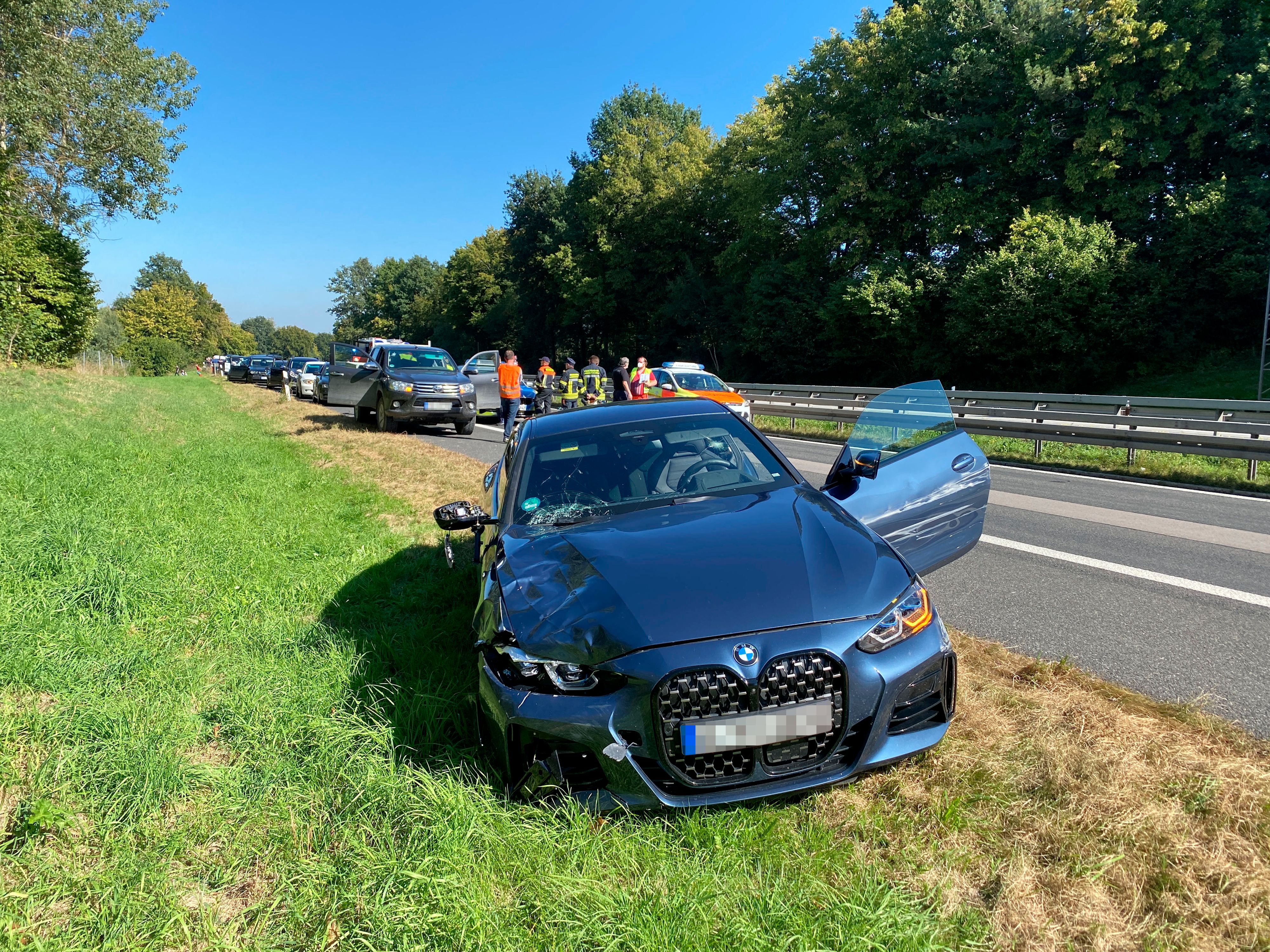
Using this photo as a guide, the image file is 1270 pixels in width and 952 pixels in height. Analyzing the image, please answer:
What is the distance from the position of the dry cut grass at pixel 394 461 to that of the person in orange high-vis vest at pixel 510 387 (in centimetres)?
141

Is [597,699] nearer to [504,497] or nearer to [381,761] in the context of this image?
[381,761]

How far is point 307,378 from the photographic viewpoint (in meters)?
33.1

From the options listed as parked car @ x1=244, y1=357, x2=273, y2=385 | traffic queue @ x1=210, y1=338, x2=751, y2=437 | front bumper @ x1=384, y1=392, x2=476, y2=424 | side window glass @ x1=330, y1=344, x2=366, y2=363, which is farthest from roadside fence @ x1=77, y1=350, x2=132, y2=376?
front bumper @ x1=384, y1=392, x2=476, y2=424

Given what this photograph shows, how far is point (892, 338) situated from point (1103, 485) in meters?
23.3

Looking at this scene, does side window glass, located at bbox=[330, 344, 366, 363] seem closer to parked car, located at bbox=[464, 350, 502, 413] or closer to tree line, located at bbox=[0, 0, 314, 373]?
parked car, located at bbox=[464, 350, 502, 413]

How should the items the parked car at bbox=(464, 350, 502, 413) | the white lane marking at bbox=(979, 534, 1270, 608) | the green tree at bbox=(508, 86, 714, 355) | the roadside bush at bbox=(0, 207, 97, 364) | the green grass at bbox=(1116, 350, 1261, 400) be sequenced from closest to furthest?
1. the white lane marking at bbox=(979, 534, 1270, 608)
2. the parked car at bbox=(464, 350, 502, 413)
3. the green grass at bbox=(1116, 350, 1261, 400)
4. the roadside bush at bbox=(0, 207, 97, 364)
5. the green tree at bbox=(508, 86, 714, 355)

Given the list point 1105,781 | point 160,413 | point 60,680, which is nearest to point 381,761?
point 60,680

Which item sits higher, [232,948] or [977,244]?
[977,244]

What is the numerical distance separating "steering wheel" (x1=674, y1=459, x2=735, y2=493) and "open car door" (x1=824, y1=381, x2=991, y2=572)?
55cm

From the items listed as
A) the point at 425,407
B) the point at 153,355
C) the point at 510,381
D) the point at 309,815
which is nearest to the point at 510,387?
the point at 510,381

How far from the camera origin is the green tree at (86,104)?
2825 cm

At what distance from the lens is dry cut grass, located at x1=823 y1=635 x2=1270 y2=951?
2164 mm

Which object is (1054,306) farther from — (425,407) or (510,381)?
(425,407)

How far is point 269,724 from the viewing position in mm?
3488
